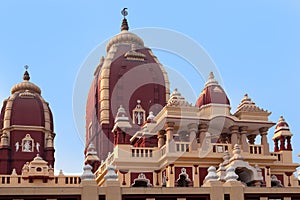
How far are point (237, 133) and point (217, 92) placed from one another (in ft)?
8.95

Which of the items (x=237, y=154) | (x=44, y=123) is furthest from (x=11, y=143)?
(x=237, y=154)

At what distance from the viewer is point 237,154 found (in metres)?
33.8

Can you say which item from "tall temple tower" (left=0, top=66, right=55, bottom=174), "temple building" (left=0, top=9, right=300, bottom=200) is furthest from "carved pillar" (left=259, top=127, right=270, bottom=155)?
"tall temple tower" (left=0, top=66, right=55, bottom=174)

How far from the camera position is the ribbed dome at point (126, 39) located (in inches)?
1984

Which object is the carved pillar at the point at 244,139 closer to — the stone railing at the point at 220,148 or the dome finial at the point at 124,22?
the stone railing at the point at 220,148

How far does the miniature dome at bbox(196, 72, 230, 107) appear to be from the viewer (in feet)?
125

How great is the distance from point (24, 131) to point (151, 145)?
46.5ft

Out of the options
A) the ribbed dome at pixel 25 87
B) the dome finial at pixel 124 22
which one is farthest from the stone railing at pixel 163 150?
the ribbed dome at pixel 25 87

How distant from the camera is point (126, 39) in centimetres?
5053

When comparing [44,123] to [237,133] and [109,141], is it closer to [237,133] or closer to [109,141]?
[109,141]

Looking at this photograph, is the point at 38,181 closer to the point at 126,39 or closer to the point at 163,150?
the point at 163,150

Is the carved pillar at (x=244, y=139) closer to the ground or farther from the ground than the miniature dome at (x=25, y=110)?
closer to the ground

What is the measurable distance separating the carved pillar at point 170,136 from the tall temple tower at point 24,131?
1505 cm

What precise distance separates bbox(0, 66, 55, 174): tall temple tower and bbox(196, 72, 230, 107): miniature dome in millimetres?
15437
